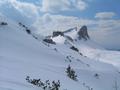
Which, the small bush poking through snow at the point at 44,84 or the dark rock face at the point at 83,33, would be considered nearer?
the small bush poking through snow at the point at 44,84

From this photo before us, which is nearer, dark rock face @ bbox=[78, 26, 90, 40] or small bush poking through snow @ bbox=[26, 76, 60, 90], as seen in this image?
small bush poking through snow @ bbox=[26, 76, 60, 90]

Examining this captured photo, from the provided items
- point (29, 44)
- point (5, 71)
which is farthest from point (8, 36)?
point (5, 71)

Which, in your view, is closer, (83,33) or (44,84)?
(44,84)

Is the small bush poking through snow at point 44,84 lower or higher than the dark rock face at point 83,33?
lower

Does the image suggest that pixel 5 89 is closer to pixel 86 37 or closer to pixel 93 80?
pixel 93 80

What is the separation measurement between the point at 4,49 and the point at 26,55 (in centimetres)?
235

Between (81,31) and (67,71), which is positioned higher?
(81,31)

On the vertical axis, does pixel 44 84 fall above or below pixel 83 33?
below

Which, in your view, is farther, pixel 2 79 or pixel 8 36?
pixel 8 36

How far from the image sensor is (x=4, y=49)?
88.1 ft

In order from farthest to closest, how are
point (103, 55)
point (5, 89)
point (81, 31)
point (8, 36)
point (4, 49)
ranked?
point (81, 31) < point (103, 55) < point (8, 36) < point (4, 49) < point (5, 89)

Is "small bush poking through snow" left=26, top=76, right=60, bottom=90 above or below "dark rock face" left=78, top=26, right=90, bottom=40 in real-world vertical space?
below

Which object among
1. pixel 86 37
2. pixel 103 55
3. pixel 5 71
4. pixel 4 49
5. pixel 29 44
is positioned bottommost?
pixel 5 71

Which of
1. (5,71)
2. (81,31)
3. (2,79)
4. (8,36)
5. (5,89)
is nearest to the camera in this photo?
(5,89)
